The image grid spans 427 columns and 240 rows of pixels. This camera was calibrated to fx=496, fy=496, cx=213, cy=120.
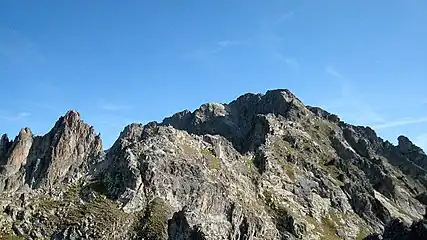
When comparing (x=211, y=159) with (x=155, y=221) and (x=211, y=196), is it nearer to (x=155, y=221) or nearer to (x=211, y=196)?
(x=211, y=196)

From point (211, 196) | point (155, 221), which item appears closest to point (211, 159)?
point (211, 196)

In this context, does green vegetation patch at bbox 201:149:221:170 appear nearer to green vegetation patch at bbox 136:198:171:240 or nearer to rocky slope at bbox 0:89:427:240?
rocky slope at bbox 0:89:427:240

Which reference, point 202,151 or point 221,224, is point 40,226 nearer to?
point 221,224

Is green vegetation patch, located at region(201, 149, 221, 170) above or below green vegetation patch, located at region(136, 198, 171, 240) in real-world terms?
above

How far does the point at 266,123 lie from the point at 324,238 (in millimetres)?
54143

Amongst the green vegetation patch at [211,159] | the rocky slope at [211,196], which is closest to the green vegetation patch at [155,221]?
the rocky slope at [211,196]

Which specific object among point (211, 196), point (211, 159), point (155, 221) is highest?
point (211, 159)

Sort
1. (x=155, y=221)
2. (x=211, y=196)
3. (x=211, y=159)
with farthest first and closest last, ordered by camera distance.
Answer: (x=211, y=159) < (x=211, y=196) < (x=155, y=221)

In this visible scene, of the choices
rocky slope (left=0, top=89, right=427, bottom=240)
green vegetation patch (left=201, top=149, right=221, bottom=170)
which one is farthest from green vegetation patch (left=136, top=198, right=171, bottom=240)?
green vegetation patch (left=201, top=149, right=221, bottom=170)

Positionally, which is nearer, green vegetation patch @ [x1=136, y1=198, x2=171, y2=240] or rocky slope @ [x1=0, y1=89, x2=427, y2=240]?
rocky slope @ [x1=0, y1=89, x2=427, y2=240]

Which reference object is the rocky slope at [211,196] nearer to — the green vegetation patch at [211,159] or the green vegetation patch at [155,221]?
the green vegetation patch at [155,221]

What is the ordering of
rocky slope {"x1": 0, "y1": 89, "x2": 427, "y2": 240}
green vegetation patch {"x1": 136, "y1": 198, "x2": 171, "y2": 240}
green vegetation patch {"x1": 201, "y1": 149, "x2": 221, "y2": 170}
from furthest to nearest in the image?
1. green vegetation patch {"x1": 201, "y1": 149, "x2": 221, "y2": 170}
2. green vegetation patch {"x1": 136, "y1": 198, "x2": 171, "y2": 240}
3. rocky slope {"x1": 0, "y1": 89, "x2": 427, "y2": 240}

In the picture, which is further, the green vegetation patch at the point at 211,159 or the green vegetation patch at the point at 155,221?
the green vegetation patch at the point at 211,159

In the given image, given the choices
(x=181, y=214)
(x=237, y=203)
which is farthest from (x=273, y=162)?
(x=181, y=214)
